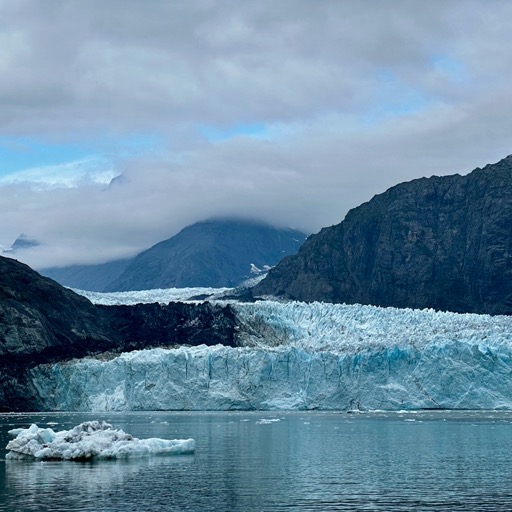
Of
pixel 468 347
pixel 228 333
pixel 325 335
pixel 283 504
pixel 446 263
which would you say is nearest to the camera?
pixel 283 504

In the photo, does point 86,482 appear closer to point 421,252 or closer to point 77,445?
point 77,445

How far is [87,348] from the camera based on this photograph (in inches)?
3824

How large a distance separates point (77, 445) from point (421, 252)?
137496 millimetres

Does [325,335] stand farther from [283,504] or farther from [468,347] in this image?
[283,504]

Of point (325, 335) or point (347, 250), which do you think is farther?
point (347, 250)

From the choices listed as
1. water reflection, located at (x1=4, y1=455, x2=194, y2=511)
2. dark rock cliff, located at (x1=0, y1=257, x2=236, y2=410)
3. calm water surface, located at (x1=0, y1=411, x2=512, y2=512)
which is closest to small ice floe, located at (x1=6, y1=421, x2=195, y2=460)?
water reflection, located at (x1=4, y1=455, x2=194, y2=511)

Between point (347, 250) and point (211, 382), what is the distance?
103069 millimetres

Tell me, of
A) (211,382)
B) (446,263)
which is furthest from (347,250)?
(211,382)

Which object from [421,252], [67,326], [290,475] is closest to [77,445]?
[290,475]

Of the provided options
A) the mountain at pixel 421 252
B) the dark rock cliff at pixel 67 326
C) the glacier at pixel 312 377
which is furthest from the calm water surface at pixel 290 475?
the mountain at pixel 421 252

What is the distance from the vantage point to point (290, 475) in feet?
113

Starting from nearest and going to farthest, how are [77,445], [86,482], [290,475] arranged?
[86,482] < [290,475] < [77,445]

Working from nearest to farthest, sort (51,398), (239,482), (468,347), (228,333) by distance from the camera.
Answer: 1. (239,482)
2. (468,347)
3. (51,398)
4. (228,333)

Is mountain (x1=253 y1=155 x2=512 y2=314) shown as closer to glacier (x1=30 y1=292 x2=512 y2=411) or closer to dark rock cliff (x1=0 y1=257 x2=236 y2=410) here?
dark rock cliff (x1=0 y1=257 x2=236 y2=410)
